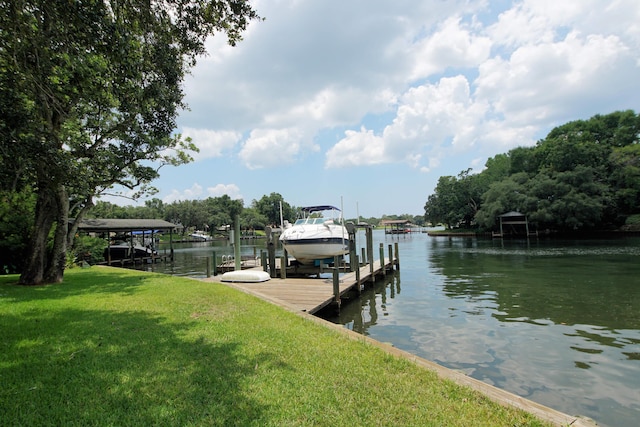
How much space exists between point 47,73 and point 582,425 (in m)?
9.12

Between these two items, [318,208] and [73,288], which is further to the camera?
[318,208]

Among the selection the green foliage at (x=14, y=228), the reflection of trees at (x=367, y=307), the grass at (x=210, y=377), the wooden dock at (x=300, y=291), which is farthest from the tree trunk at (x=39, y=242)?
the reflection of trees at (x=367, y=307)

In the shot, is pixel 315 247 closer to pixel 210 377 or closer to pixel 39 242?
pixel 39 242

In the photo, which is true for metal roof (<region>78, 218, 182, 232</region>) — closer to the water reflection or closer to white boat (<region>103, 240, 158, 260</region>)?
white boat (<region>103, 240, 158, 260</region>)

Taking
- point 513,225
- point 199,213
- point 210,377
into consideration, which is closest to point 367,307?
point 210,377

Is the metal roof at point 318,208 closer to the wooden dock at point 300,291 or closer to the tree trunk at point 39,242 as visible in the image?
the wooden dock at point 300,291

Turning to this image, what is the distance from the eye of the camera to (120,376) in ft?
12.6

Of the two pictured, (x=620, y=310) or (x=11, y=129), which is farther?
(x=620, y=310)

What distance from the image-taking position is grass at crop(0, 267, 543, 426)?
3.10m

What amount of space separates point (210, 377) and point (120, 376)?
3.32 feet

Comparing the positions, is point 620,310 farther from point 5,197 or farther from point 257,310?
point 5,197

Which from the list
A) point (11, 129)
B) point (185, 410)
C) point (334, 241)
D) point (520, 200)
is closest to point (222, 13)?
point (11, 129)

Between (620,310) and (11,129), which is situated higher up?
(11,129)

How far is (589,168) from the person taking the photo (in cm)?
4569
